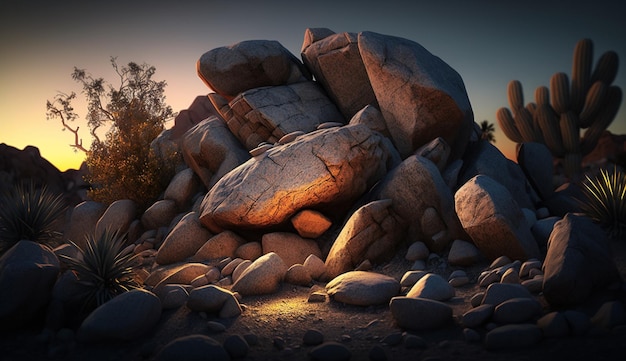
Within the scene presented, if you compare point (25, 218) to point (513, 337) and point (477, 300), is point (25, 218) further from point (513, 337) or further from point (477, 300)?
point (513, 337)

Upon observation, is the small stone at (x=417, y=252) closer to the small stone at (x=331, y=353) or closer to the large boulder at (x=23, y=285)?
the small stone at (x=331, y=353)

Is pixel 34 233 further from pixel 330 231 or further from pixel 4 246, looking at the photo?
pixel 330 231

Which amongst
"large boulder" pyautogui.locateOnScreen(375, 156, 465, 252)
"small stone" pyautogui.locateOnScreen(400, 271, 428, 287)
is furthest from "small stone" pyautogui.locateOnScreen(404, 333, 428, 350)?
"large boulder" pyautogui.locateOnScreen(375, 156, 465, 252)

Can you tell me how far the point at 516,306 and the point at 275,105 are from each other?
36.3ft

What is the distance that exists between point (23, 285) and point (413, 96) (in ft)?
32.2

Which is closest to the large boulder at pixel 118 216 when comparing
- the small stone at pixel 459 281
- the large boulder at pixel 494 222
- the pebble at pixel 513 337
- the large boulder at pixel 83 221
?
the large boulder at pixel 83 221

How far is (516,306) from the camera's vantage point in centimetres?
539

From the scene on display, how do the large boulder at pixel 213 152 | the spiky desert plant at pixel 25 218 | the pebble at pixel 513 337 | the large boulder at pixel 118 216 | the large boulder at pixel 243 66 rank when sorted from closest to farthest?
the pebble at pixel 513 337, the spiky desert plant at pixel 25 218, the large boulder at pixel 118 216, the large boulder at pixel 213 152, the large boulder at pixel 243 66

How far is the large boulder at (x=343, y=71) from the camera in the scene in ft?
47.7

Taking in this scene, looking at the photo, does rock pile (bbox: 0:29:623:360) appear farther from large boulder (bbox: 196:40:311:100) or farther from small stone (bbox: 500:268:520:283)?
small stone (bbox: 500:268:520:283)

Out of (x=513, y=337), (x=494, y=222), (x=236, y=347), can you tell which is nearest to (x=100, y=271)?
(x=236, y=347)

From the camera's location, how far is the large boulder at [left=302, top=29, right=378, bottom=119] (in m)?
14.5

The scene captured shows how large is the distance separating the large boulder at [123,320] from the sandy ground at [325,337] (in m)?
0.11

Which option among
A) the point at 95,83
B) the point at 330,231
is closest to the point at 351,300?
the point at 330,231
